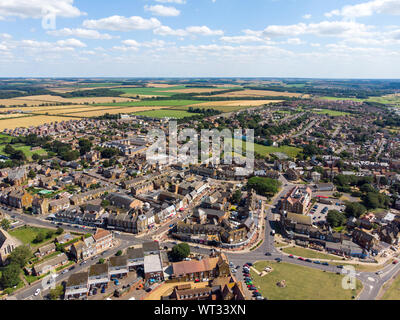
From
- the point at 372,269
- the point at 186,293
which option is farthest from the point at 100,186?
the point at 372,269

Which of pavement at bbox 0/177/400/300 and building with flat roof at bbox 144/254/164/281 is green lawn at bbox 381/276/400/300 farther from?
building with flat roof at bbox 144/254/164/281

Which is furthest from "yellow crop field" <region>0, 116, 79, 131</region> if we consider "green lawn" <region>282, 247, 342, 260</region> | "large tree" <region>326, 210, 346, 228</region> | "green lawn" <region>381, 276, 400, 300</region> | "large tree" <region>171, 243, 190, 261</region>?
"green lawn" <region>381, 276, 400, 300</region>

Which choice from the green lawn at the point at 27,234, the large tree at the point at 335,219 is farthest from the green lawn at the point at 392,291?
the green lawn at the point at 27,234

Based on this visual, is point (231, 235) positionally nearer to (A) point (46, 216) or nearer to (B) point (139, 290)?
(B) point (139, 290)

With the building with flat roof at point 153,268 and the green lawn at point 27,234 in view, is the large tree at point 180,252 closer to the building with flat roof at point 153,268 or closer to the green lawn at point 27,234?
the building with flat roof at point 153,268

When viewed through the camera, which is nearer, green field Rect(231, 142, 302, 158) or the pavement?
the pavement

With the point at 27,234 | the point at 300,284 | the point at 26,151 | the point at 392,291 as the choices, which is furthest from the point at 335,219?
the point at 26,151
